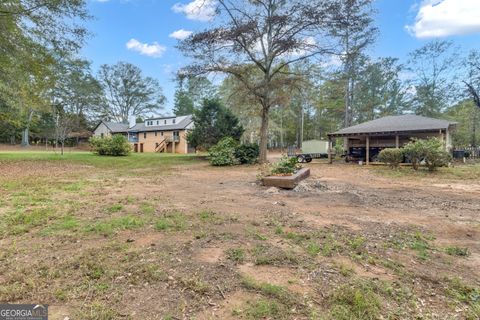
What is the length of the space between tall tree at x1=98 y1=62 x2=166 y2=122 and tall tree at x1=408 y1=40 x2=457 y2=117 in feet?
129

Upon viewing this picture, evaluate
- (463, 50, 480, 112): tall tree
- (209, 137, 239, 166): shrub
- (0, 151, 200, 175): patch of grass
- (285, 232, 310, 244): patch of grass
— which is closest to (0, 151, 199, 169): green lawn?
(0, 151, 200, 175): patch of grass

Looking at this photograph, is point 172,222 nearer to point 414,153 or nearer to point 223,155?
point 414,153

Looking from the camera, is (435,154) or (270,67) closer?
(435,154)

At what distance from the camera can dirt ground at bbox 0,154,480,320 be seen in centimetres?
227

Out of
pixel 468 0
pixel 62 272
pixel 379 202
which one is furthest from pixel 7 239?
pixel 468 0

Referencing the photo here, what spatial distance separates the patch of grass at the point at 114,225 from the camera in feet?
13.5

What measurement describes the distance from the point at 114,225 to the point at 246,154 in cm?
1569

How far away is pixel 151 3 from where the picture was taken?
46.6 feet

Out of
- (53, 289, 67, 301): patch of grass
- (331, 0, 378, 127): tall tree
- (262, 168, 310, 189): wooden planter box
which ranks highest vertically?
(331, 0, 378, 127): tall tree

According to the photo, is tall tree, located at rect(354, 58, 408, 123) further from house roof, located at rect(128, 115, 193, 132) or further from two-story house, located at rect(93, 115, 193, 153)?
two-story house, located at rect(93, 115, 193, 153)

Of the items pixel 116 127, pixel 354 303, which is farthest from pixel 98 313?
pixel 116 127

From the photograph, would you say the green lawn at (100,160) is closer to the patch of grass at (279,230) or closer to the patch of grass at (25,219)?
the patch of grass at (25,219)

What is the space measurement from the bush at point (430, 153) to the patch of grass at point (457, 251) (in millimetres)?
10990

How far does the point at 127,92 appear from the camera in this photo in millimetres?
46594
